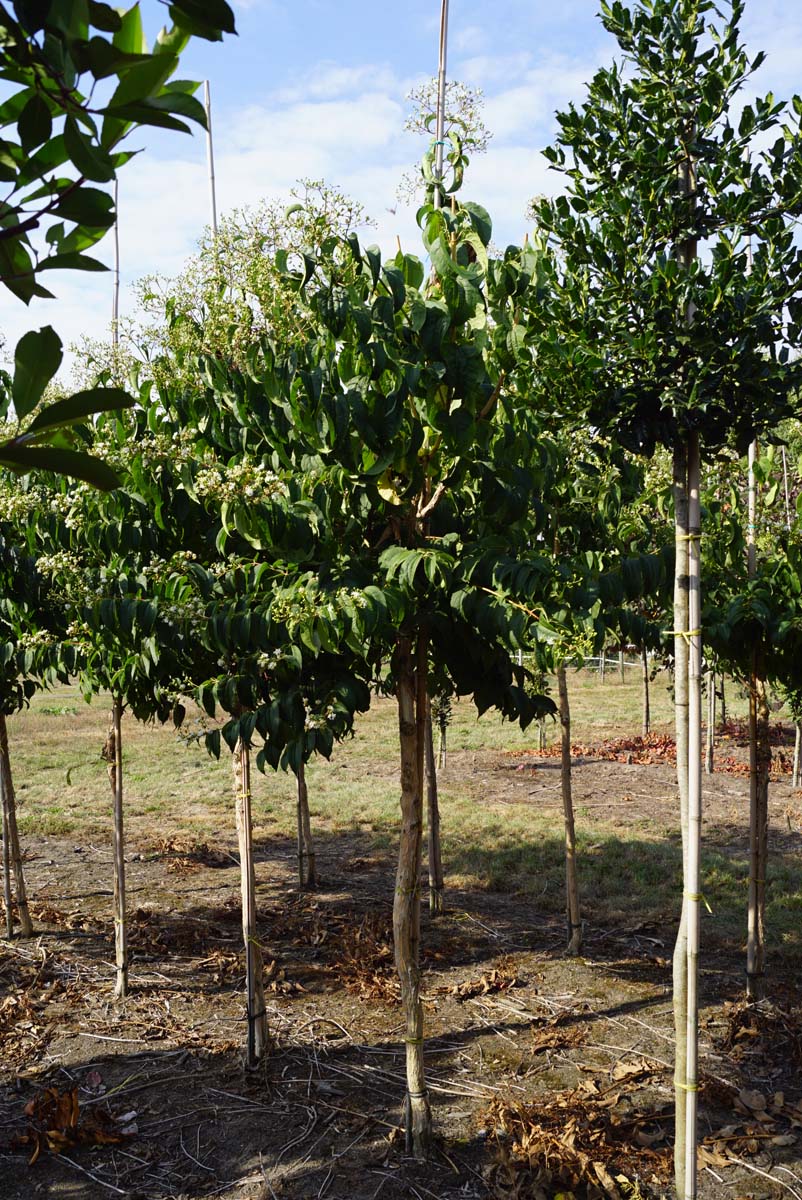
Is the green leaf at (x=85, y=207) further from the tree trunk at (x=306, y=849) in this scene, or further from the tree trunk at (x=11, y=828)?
the tree trunk at (x=306, y=849)

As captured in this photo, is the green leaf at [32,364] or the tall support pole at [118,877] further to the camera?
the tall support pole at [118,877]

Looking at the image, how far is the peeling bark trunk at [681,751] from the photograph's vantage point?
142 inches

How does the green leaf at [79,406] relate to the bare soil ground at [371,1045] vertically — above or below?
above

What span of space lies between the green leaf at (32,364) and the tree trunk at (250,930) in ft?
14.5

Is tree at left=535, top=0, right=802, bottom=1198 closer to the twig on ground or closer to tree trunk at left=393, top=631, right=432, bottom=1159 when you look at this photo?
tree trunk at left=393, top=631, right=432, bottom=1159

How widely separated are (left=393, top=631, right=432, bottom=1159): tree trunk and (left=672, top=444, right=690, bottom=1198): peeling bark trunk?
115cm

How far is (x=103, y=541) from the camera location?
5156mm

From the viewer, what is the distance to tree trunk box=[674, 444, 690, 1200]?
361 cm

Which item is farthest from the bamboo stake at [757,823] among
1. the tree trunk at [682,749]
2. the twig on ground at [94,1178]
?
the twig on ground at [94,1178]

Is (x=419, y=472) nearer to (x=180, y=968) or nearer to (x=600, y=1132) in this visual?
(x=600, y=1132)

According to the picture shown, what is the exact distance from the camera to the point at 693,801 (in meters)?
3.51

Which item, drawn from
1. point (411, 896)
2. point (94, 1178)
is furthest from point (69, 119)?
point (94, 1178)

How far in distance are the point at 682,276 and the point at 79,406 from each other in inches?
117

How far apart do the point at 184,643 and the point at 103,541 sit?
957 millimetres
